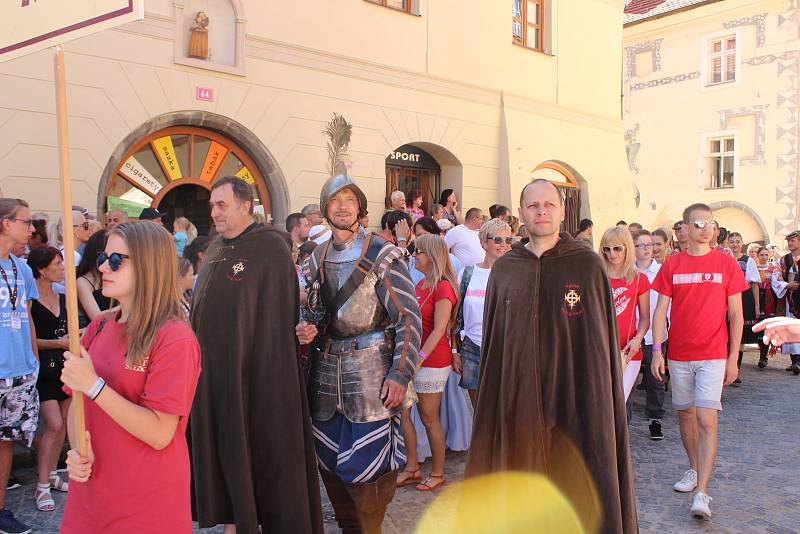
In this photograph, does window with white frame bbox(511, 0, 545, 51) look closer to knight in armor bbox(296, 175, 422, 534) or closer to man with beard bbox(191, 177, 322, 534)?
knight in armor bbox(296, 175, 422, 534)

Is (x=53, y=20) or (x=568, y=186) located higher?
(x=568, y=186)

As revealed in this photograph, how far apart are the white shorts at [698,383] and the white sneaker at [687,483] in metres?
0.54

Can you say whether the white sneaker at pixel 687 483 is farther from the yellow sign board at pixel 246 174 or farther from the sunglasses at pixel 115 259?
the yellow sign board at pixel 246 174

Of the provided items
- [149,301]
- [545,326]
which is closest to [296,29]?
[545,326]

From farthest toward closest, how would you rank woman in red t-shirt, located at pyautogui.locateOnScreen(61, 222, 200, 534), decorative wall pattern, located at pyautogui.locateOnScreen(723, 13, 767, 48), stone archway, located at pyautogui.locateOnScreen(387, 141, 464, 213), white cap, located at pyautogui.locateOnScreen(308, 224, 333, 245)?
decorative wall pattern, located at pyautogui.locateOnScreen(723, 13, 767, 48)
stone archway, located at pyautogui.locateOnScreen(387, 141, 464, 213)
white cap, located at pyautogui.locateOnScreen(308, 224, 333, 245)
woman in red t-shirt, located at pyautogui.locateOnScreen(61, 222, 200, 534)

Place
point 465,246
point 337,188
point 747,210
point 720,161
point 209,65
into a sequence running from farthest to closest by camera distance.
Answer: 1. point 720,161
2. point 747,210
3. point 209,65
4. point 465,246
5. point 337,188

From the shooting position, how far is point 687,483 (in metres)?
5.00

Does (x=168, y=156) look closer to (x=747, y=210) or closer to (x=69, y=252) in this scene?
(x=69, y=252)

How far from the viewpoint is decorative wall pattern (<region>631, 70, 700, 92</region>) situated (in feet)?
81.4

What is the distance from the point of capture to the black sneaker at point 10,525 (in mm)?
4037

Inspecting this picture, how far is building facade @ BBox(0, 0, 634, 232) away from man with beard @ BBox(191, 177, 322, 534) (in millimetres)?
6049

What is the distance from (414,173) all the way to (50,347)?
30.6ft

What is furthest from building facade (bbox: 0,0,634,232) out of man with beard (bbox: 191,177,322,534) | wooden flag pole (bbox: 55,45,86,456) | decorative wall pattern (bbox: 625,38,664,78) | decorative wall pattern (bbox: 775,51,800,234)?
decorative wall pattern (bbox: 625,38,664,78)

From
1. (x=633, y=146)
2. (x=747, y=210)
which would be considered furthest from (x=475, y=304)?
(x=633, y=146)
